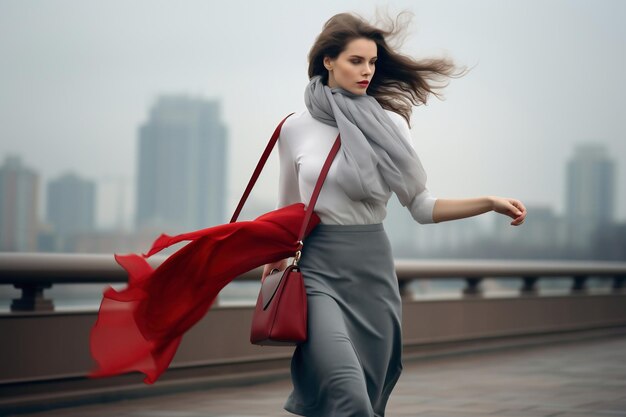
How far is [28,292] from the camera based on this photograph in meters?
7.53

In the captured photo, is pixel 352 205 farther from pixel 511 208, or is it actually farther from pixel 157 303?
pixel 157 303

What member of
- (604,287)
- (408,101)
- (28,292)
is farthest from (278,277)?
(604,287)

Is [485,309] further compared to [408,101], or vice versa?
[485,309]

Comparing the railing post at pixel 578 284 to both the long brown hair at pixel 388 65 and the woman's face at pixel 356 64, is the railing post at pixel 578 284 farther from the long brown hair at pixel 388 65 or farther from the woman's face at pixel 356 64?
the woman's face at pixel 356 64

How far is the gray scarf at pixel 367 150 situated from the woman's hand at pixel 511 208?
14.9 inches

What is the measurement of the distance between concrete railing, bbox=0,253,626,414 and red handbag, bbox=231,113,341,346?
2828 mm

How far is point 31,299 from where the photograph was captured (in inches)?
296

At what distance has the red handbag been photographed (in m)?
4.76

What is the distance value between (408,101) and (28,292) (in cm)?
306

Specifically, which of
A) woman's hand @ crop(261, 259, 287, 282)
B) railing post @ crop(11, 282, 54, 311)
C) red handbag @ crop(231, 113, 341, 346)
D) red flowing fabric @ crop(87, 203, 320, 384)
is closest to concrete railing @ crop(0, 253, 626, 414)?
railing post @ crop(11, 282, 54, 311)

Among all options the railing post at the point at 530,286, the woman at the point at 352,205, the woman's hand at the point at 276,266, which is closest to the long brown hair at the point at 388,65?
the woman at the point at 352,205

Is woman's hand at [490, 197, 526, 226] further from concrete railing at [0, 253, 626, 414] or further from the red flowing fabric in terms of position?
concrete railing at [0, 253, 626, 414]

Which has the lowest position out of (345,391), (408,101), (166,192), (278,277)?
(166,192)

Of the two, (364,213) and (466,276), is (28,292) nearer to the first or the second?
(364,213)
